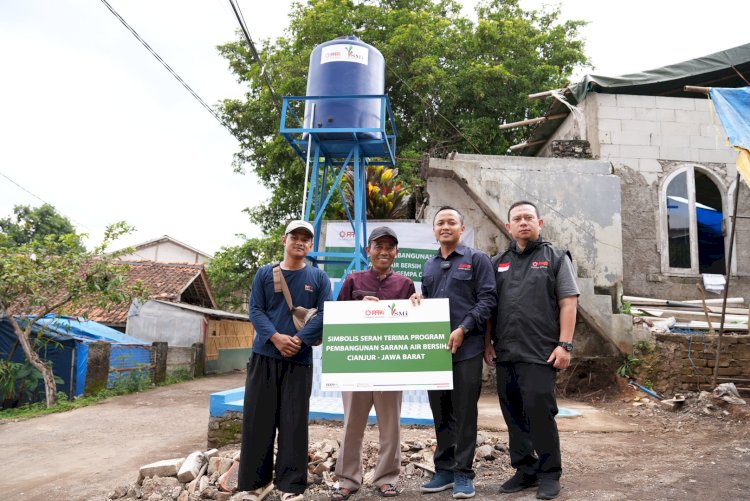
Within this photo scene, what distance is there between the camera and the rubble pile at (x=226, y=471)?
3.72m

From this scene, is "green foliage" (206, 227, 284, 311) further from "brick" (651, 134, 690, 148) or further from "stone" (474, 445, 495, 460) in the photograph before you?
"stone" (474, 445, 495, 460)

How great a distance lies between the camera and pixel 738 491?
3268mm

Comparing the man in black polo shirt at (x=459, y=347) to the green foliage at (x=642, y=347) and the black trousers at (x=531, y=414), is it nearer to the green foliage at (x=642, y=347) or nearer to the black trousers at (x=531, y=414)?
the black trousers at (x=531, y=414)

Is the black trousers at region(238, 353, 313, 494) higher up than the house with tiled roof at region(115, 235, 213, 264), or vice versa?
the house with tiled roof at region(115, 235, 213, 264)

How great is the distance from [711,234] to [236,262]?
15.0 metres

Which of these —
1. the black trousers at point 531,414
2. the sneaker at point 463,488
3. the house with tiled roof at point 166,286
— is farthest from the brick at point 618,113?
the house with tiled roof at point 166,286

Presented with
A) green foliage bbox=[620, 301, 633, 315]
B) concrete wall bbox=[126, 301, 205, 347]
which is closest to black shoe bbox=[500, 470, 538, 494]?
green foliage bbox=[620, 301, 633, 315]

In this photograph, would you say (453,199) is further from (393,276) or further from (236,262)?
(236,262)

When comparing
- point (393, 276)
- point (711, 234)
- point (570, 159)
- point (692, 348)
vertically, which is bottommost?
point (692, 348)

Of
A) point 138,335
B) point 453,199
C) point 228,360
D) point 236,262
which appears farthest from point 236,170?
point 453,199

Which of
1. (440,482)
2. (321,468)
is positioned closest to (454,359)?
(440,482)

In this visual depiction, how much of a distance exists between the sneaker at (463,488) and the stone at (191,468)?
78.9 inches

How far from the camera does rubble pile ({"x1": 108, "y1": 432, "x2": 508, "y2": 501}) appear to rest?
12.2 feet

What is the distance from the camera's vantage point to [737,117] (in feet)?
19.6
